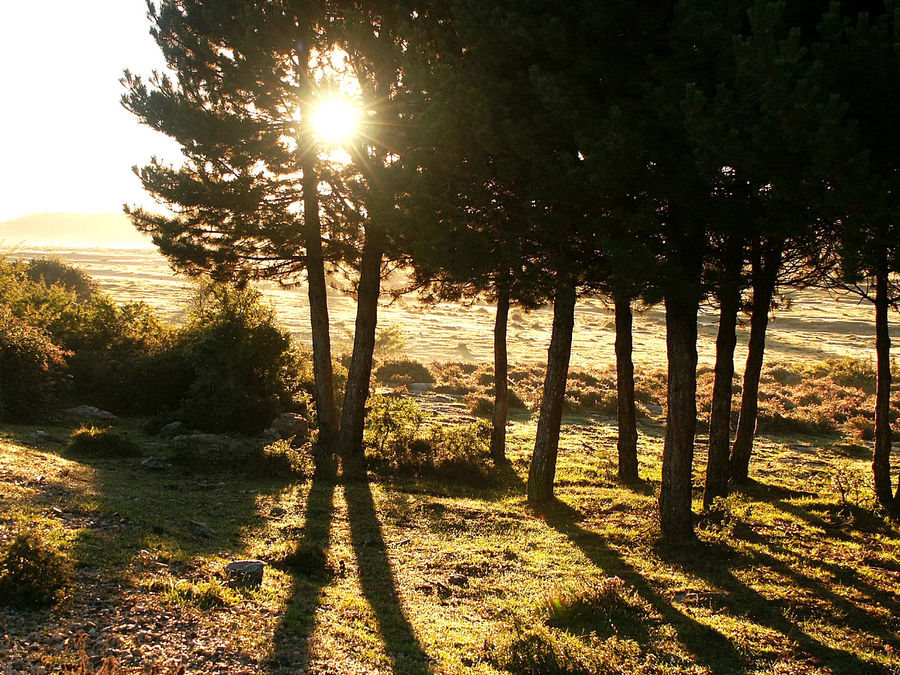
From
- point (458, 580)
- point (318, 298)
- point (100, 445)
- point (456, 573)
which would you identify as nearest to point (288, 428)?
point (318, 298)

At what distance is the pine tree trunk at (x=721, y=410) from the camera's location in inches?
542

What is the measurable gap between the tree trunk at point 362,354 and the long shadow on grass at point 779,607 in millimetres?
9307

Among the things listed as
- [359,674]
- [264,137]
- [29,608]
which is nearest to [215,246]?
[264,137]

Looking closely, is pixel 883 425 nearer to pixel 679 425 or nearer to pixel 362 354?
pixel 679 425

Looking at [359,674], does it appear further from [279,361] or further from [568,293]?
[279,361]

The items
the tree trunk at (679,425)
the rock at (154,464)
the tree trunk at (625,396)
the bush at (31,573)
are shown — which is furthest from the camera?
the tree trunk at (625,396)

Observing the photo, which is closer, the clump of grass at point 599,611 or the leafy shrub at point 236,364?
the clump of grass at point 599,611

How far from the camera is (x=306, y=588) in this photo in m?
8.35

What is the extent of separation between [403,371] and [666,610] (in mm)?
28877

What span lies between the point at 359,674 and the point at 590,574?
15.6 ft

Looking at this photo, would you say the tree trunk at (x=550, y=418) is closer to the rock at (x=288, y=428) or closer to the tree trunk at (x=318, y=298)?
the tree trunk at (x=318, y=298)

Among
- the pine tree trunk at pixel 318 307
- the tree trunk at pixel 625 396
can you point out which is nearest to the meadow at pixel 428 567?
the tree trunk at pixel 625 396

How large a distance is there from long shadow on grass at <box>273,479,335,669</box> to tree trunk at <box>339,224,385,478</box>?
12.5 ft

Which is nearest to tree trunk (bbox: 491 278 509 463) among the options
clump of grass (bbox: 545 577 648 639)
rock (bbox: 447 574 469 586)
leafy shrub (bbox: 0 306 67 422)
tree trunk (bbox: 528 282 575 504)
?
tree trunk (bbox: 528 282 575 504)
